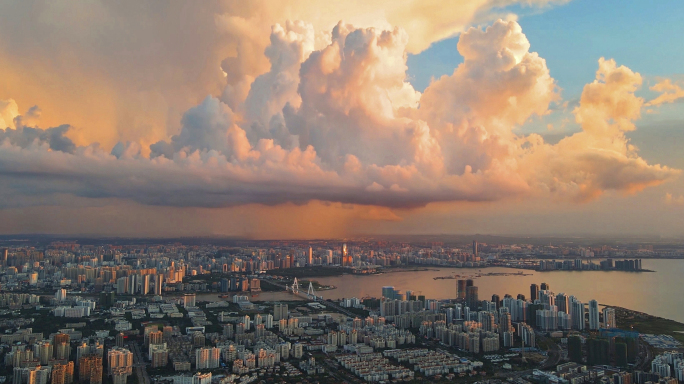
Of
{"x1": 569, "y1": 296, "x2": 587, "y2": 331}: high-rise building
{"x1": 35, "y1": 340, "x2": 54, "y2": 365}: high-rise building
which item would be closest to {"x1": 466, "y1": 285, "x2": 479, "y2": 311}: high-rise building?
{"x1": 569, "y1": 296, "x2": 587, "y2": 331}: high-rise building

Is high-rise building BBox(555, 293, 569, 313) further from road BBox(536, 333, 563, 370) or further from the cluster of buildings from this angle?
road BBox(536, 333, 563, 370)

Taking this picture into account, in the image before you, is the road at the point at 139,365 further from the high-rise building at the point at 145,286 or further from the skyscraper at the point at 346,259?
the skyscraper at the point at 346,259

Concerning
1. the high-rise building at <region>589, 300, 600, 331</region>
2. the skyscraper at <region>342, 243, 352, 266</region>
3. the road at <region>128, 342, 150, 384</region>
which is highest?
the skyscraper at <region>342, 243, 352, 266</region>

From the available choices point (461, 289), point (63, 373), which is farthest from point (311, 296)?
point (63, 373)

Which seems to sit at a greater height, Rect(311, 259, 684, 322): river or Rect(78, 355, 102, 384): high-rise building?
Rect(311, 259, 684, 322): river

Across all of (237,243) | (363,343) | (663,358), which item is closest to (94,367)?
(363,343)

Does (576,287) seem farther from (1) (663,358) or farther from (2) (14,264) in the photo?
(2) (14,264)
